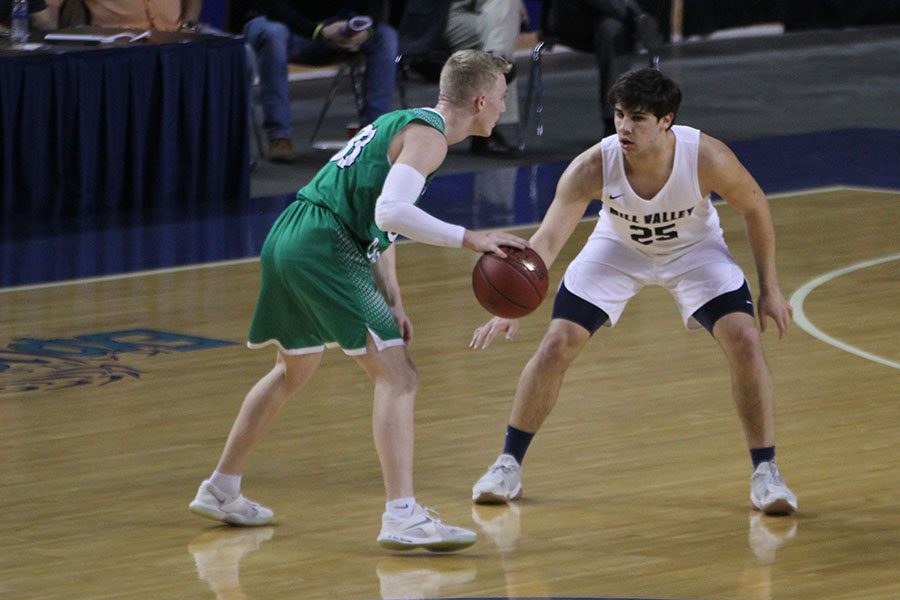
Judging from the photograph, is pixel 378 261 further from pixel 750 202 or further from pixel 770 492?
pixel 770 492

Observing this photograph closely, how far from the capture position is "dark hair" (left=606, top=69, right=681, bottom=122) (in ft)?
17.7

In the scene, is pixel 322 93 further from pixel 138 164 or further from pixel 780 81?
pixel 138 164

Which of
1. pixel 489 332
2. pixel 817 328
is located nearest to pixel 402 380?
pixel 489 332

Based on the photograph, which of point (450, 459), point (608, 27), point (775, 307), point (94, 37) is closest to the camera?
point (775, 307)

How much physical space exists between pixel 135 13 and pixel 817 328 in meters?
5.51

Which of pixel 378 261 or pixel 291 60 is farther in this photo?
pixel 291 60

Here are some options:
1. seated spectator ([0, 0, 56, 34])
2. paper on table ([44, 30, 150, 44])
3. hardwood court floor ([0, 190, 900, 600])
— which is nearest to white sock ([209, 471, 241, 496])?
hardwood court floor ([0, 190, 900, 600])

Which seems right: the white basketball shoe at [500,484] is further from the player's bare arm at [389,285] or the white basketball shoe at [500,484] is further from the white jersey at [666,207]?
the white jersey at [666,207]

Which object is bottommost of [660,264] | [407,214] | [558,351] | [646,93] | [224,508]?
[224,508]

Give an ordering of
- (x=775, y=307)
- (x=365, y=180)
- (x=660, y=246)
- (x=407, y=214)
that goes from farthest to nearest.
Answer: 1. (x=660, y=246)
2. (x=775, y=307)
3. (x=365, y=180)
4. (x=407, y=214)

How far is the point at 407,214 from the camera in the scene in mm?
4898

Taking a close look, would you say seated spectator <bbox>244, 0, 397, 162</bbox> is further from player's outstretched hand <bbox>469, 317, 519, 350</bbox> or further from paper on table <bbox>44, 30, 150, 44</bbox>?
player's outstretched hand <bbox>469, 317, 519, 350</bbox>

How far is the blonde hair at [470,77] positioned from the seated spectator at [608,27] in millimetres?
8135

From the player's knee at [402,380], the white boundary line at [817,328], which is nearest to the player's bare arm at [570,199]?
the player's knee at [402,380]
